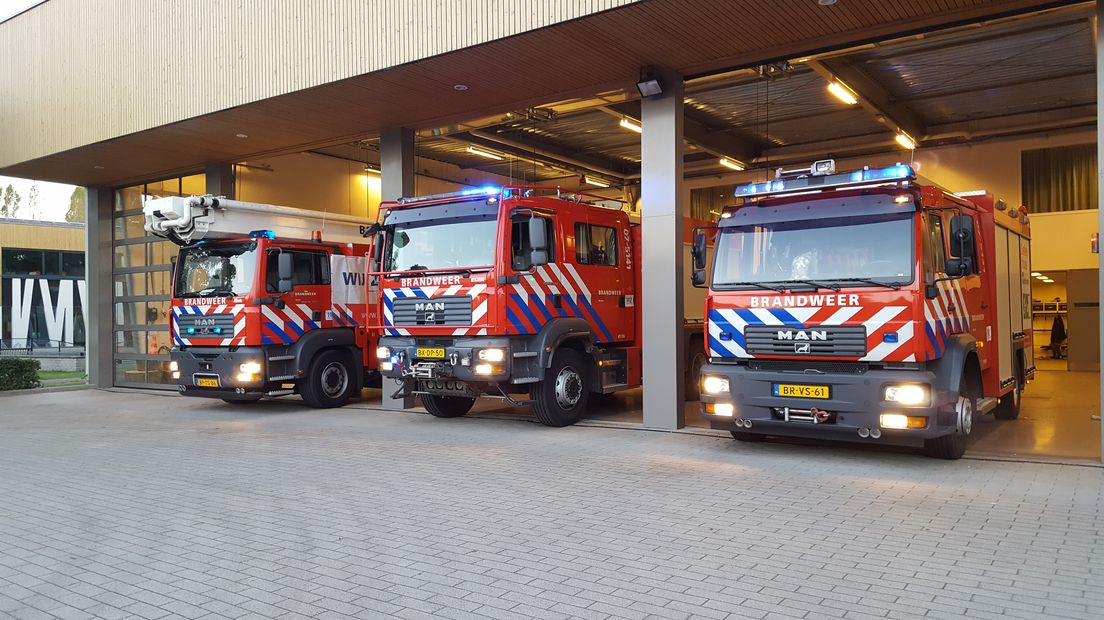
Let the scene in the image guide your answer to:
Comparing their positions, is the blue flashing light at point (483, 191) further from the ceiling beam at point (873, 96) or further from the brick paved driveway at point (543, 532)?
the ceiling beam at point (873, 96)

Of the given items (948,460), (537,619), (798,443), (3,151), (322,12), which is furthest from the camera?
(3,151)

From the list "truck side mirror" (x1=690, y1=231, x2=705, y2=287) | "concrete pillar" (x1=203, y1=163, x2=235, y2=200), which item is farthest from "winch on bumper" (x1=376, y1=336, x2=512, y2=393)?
"concrete pillar" (x1=203, y1=163, x2=235, y2=200)

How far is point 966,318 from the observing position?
7430 mm

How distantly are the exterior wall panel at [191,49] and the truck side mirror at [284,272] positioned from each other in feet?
7.30

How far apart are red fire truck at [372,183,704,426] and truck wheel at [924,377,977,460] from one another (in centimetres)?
411

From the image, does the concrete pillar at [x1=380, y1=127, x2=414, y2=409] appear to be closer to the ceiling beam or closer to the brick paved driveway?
the brick paved driveway

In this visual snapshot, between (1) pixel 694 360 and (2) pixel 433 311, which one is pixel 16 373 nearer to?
(2) pixel 433 311

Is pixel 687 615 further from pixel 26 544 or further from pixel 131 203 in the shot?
pixel 131 203

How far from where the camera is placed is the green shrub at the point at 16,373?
16.3 m

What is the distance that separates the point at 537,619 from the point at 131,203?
1625cm

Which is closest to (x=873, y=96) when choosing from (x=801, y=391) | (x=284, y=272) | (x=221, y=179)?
(x=801, y=391)

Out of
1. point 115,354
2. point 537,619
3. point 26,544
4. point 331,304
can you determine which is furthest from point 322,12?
point 115,354

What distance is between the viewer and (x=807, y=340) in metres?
6.98

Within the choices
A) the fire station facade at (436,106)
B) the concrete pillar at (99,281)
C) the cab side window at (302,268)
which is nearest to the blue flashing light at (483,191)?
the fire station facade at (436,106)
